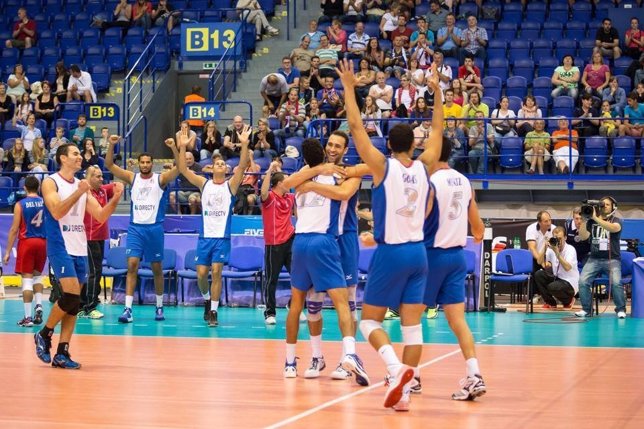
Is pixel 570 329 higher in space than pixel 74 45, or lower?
lower

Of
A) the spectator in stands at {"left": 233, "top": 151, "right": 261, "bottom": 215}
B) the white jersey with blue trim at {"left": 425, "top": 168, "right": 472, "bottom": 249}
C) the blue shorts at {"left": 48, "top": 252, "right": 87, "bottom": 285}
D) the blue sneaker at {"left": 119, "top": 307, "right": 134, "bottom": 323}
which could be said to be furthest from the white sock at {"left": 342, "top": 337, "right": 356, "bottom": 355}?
the spectator in stands at {"left": 233, "top": 151, "right": 261, "bottom": 215}

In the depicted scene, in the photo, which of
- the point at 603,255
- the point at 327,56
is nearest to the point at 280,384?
the point at 603,255

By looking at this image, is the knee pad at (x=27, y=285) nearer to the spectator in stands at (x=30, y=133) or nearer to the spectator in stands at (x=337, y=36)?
the spectator in stands at (x=30, y=133)

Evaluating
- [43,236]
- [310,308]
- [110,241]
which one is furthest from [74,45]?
[310,308]

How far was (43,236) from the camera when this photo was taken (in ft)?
52.3

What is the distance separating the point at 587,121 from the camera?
2233 centimetres

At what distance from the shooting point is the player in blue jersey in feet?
51.3

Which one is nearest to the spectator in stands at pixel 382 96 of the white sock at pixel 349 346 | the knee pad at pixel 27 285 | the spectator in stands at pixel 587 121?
the spectator in stands at pixel 587 121

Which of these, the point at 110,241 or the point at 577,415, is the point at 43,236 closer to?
the point at 110,241

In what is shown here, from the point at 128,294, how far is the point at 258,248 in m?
3.60

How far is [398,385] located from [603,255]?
10.5 meters

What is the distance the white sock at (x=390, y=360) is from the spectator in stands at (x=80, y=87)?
19444 mm

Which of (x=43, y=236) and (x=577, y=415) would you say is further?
(x=43, y=236)

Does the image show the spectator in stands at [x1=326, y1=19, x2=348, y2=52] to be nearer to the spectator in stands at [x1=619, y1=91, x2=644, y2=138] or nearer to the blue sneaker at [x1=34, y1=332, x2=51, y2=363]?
the spectator in stands at [x1=619, y1=91, x2=644, y2=138]
